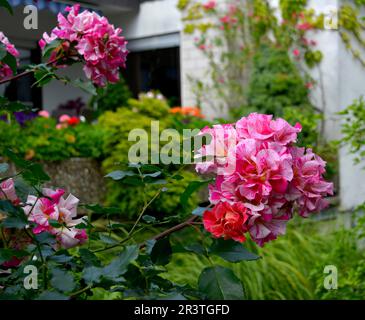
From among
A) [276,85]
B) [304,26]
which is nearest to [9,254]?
[276,85]

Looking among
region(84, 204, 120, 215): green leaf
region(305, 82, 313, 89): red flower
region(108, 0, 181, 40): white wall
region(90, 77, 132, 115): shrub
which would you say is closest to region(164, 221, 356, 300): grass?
region(84, 204, 120, 215): green leaf

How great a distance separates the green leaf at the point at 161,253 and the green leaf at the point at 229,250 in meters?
0.08

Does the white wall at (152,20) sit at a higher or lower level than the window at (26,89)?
higher

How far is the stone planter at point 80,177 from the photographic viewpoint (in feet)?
16.0

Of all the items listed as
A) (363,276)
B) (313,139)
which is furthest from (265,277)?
(313,139)

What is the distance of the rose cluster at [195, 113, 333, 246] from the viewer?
3.28ft

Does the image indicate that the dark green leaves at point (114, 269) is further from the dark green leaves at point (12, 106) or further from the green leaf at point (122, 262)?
the dark green leaves at point (12, 106)

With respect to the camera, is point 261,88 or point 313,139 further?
point 261,88

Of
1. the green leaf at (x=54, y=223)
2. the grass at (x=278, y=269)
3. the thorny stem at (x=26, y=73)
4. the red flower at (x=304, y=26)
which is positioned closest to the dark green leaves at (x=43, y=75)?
the thorny stem at (x=26, y=73)

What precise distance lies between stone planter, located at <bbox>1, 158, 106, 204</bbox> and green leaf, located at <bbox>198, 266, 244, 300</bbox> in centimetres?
385
